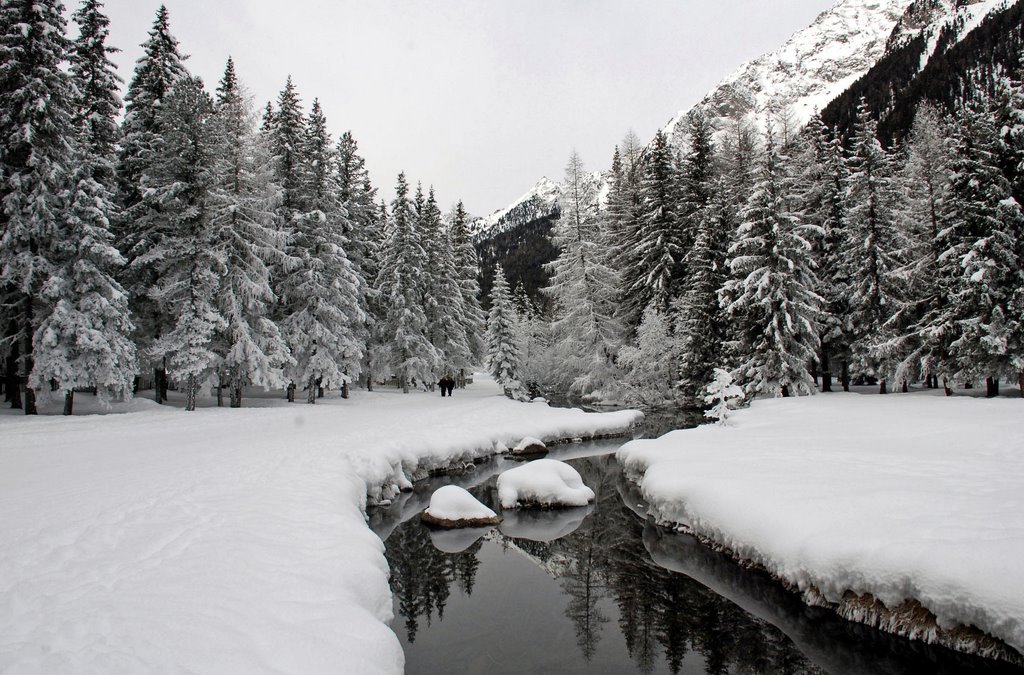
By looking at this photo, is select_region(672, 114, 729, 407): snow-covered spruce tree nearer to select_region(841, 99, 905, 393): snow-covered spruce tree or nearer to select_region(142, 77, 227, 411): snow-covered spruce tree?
select_region(841, 99, 905, 393): snow-covered spruce tree

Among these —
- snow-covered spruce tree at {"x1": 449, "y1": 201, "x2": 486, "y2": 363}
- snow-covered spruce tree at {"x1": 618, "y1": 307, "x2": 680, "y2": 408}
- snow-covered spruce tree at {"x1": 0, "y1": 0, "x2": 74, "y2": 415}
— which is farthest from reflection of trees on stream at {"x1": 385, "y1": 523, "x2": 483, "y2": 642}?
snow-covered spruce tree at {"x1": 449, "y1": 201, "x2": 486, "y2": 363}

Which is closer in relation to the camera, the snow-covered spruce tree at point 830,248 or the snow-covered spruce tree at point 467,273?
the snow-covered spruce tree at point 830,248

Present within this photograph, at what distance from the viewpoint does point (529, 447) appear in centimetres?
2184

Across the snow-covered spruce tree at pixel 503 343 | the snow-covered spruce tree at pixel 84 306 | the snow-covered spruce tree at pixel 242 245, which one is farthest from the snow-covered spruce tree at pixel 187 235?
the snow-covered spruce tree at pixel 503 343

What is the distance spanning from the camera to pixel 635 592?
941 cm

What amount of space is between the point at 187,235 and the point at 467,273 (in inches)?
1068

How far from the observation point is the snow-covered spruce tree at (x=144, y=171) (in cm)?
2355

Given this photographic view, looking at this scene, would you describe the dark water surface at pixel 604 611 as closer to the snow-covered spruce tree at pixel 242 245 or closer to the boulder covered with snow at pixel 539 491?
the boulder covered with snow at pixel 539 491

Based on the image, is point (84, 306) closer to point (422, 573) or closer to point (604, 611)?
point (422, 573)

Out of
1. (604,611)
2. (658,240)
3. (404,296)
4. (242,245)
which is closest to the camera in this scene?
(604,611)

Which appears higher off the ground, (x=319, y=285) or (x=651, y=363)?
(x=319, y=285)

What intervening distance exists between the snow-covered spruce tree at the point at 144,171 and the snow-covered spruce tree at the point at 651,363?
23.9 meters

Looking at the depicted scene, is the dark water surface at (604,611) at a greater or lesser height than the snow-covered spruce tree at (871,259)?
lesser

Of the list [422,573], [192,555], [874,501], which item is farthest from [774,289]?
[192,555]
